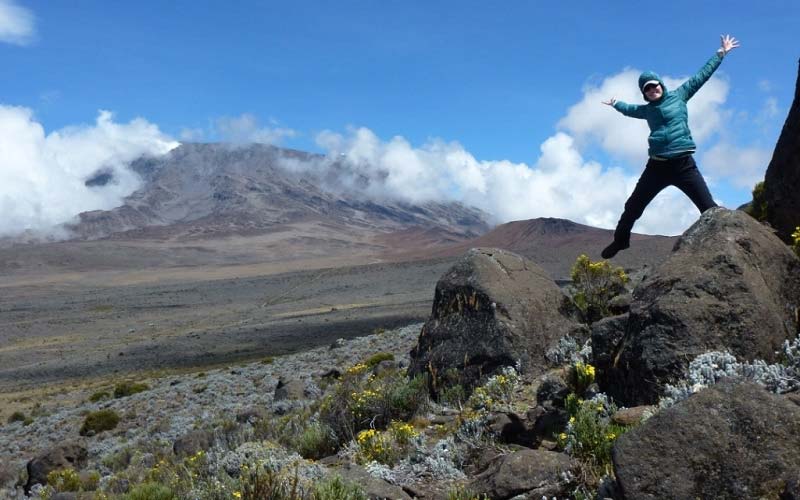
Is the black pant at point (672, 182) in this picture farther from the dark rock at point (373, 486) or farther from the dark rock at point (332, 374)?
the dark rock at point (332, 374)

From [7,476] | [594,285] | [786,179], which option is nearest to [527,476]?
[786,179]

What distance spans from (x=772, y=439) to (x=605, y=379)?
219 cm

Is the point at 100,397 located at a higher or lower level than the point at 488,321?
lower

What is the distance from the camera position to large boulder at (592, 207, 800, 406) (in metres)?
4.70

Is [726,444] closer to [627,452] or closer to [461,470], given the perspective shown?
[627,452]

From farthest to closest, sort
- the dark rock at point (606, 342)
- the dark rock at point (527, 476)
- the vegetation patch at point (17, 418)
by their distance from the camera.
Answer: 1. the vegetation patch at point (17, 418)
2. the dark rock at point (606, 342)
3. the dark rock at point (527, 476)

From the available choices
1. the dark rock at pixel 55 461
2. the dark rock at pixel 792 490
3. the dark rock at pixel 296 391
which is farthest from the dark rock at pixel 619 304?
the dark rock at pixel 55 461

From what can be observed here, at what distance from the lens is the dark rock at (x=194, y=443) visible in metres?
10.5

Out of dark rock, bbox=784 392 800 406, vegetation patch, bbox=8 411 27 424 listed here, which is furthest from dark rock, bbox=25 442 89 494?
vegetation patch, bbox=8 411 27 424

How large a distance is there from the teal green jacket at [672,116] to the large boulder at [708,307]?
125 centimetres

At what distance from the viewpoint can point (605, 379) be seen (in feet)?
17.8

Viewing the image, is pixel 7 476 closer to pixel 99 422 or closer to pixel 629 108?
pixel 99 422

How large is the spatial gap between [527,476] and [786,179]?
4115 mm

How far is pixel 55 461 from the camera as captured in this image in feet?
38.4
